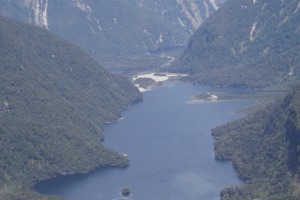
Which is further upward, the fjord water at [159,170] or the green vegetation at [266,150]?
the green vegetation at [266,150]

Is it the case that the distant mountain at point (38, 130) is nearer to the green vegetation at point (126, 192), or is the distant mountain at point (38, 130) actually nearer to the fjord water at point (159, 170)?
the fjord water at point (159, 170)

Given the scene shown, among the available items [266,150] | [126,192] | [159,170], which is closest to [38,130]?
[159,170]

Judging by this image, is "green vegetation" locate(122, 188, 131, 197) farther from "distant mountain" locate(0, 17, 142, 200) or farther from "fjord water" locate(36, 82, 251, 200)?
"distant mountain" locate(0, 17, 142, 200)

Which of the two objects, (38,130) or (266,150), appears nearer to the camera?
(266,150)

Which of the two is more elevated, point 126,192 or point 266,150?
point 266,150

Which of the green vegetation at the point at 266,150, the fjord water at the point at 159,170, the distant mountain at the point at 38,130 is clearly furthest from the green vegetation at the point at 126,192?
the green vegetation at the point at 266,150

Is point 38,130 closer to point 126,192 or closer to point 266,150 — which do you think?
point 126,192

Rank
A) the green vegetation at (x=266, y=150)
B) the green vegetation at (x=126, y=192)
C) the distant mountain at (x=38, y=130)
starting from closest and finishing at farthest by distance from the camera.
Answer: the green vegetation at (x=266, y=150), the green vegetation at (x=126, y=192), the distant mountain at (x=38, y=130)

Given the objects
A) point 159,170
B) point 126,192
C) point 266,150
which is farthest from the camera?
point 159,170
